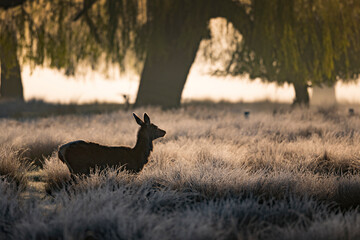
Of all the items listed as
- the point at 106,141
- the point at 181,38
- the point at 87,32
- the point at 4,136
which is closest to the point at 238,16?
the point at 181,38

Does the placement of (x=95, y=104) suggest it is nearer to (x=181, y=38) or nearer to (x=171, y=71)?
(x=171, y=71)

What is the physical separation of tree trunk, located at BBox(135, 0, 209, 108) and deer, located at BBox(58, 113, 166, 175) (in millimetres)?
7432

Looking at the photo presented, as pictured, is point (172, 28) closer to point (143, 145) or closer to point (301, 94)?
point (143, 145)

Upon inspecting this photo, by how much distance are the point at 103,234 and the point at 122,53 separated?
9.96 metres

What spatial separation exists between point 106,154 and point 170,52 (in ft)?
31.7

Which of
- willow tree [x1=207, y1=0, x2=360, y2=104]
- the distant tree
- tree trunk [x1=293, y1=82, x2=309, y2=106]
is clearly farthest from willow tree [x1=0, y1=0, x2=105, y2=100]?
tree trunk [x1=293, y1=82, x2=309, y2=106]

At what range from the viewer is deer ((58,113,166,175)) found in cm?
451

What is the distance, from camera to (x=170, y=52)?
1402 centimetres

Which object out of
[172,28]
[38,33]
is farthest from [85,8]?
[172,28]

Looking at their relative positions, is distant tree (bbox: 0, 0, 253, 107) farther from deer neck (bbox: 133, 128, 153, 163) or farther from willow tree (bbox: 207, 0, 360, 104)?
deer neck (bbox: 133, 128, 153, 163)

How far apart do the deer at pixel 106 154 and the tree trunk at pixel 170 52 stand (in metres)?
7.43

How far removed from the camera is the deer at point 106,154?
4508 mm

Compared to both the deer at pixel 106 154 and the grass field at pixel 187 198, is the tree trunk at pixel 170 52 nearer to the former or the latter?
the grass field at pixel 187 198

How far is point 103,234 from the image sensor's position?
3.09 meters
